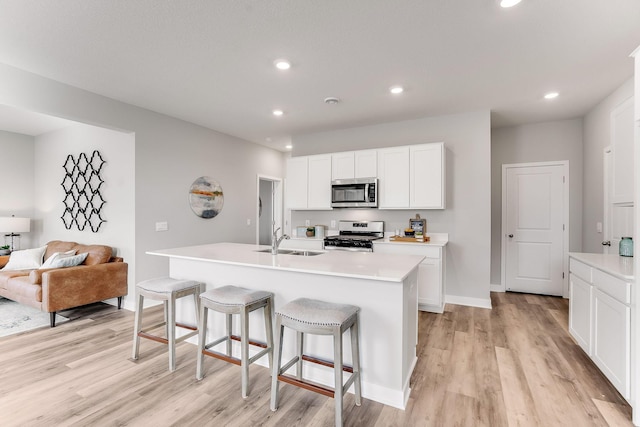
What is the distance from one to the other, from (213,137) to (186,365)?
3763 mm

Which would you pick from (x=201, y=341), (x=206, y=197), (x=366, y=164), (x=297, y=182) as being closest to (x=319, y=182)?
(x=297, y=182)

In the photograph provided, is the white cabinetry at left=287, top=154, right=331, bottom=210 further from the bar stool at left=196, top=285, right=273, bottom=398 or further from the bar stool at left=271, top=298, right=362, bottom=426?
the bar stool at left=271, top=298, right=362, bottom=426

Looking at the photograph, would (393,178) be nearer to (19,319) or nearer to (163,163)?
(163,163)

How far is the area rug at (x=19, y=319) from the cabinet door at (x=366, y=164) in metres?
4.26

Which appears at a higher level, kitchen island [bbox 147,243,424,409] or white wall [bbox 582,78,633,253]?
white wall [bbox 582,78,633,253]

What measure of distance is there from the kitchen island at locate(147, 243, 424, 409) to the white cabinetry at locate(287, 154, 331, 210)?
7.30ft

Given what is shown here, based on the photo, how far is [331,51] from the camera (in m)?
2.64

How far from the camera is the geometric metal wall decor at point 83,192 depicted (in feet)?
14.8

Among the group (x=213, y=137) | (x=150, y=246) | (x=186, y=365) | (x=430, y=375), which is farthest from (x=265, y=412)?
(x=213, y=137)

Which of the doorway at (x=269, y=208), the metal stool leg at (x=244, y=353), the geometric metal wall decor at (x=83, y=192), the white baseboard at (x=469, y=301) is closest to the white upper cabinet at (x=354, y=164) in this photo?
the white baseboard at (x=469, y=301)

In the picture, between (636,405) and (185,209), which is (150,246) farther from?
(636,405)

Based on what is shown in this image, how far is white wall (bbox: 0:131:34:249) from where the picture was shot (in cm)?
543

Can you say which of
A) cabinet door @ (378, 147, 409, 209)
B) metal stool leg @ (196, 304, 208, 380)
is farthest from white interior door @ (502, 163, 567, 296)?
metal stool leg @ (196, 304, 208, 380)

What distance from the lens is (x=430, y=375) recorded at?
96.3 inches
